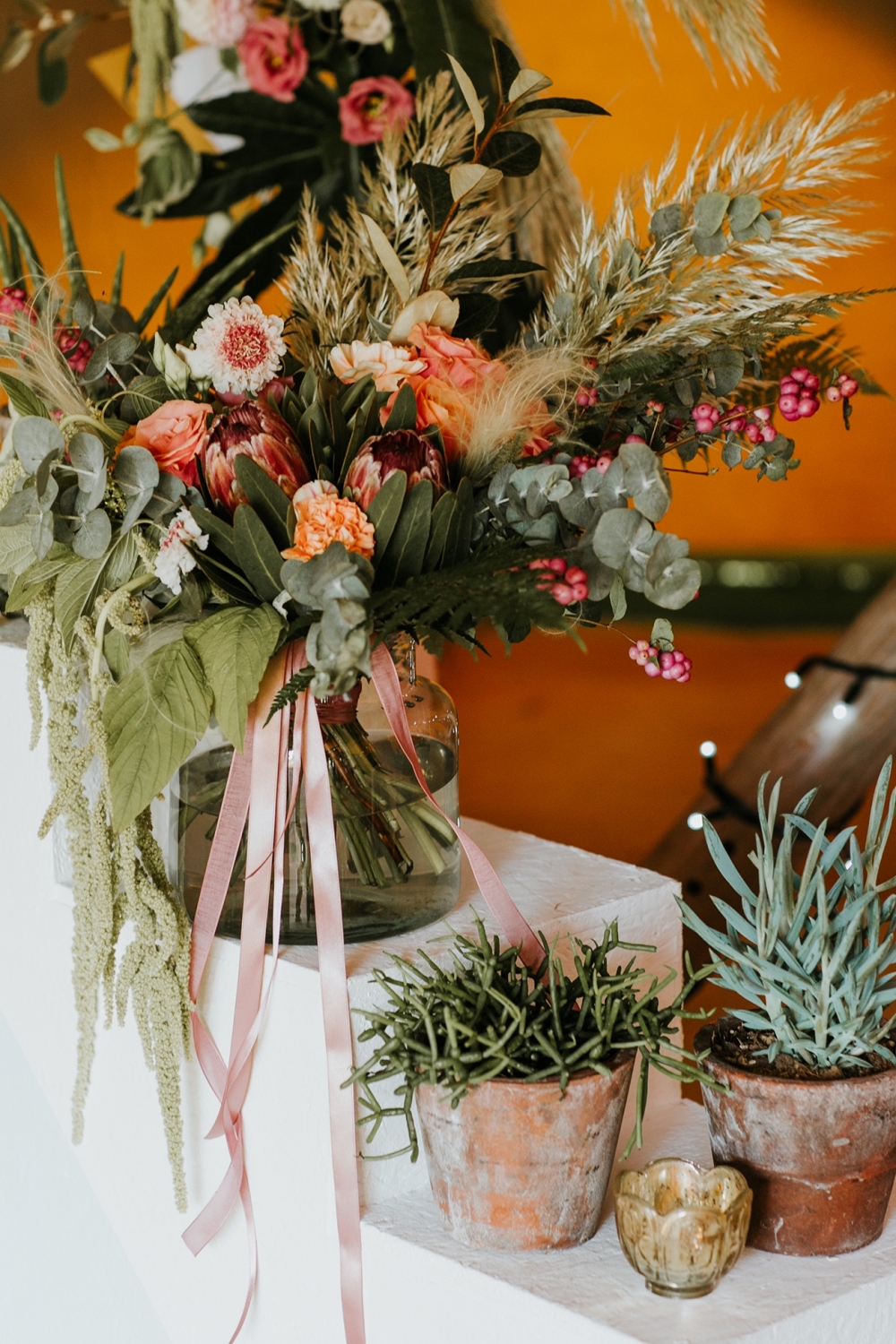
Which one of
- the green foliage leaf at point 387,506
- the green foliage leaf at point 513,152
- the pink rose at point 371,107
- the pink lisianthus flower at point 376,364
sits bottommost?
the green foliage leaf at point 387,506

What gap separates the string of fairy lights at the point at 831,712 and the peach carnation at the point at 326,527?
4.01 feet

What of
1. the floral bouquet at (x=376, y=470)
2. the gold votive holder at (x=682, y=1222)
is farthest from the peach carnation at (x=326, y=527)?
the gold votive holder at (x=682, y=1222)

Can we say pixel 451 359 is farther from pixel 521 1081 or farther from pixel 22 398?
pixel 521 1081

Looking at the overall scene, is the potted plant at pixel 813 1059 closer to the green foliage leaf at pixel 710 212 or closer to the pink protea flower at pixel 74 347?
the green foliage leaf at pixel 710 212

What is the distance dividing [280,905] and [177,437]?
0.26 metres

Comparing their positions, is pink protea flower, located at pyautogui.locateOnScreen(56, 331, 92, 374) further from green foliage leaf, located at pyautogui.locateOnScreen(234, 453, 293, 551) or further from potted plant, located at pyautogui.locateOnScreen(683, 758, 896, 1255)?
potted plant, located at pyautogui.locateOnScreen(683, 758, 896, 1255)

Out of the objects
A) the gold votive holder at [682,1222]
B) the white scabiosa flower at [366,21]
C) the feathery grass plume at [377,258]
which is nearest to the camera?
the gold votive holder at [682,1222]

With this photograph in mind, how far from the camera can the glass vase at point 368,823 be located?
76 centimetres

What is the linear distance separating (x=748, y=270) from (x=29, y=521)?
404 mm

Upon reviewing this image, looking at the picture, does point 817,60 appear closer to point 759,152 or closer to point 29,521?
point 759,152

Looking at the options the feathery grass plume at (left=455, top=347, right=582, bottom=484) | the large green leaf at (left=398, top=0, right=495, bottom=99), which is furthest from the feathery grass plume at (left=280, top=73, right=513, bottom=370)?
the large green leaf at (left=398, top=0, right=495, bottom=99)

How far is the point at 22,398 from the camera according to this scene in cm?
73

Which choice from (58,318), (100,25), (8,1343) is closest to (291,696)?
(58,318)

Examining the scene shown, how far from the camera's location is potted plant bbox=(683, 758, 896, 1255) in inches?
23.9
